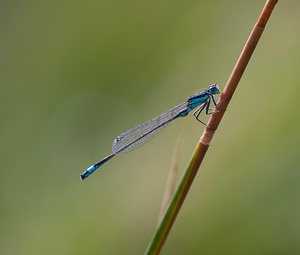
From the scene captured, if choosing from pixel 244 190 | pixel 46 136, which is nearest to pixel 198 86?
pixel 244 190

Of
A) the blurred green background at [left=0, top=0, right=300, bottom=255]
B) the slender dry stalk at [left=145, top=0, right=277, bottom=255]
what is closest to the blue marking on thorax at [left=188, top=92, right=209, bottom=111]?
the blurred green background at [left=0, top=0, right=300, bottom=255]

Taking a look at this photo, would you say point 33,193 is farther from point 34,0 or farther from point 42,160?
point 34,0

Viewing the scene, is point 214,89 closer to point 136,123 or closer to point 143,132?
point 143,132

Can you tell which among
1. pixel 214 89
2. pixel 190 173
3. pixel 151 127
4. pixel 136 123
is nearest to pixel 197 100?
pixel 214 89

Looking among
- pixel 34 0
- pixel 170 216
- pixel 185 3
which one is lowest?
pixel 170 216

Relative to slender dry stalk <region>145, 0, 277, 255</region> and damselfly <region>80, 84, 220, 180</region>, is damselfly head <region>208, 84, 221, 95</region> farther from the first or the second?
slender dry stalk <region>145, 0, 277, 255</region>

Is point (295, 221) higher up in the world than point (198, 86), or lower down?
lower down

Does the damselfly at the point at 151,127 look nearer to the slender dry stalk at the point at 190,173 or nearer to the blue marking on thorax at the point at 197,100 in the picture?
the blue marking on thorax at the point at 197,100

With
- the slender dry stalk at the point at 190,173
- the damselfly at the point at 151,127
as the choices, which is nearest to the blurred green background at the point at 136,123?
the damselfly at the point at 151,127
